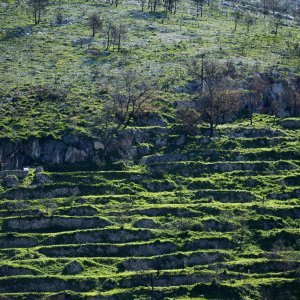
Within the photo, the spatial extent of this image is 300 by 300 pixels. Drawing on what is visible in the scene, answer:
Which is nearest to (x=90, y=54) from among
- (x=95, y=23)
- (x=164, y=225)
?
(x=95, y=23)

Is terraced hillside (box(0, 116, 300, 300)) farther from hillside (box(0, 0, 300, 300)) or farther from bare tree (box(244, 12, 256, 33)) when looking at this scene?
bare tree (box(244, 12, 256, 33))

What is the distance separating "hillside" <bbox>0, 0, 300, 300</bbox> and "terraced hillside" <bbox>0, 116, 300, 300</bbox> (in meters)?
0.14

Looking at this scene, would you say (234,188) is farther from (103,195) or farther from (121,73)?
(121,73)

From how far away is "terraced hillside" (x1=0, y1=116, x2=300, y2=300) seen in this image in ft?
233

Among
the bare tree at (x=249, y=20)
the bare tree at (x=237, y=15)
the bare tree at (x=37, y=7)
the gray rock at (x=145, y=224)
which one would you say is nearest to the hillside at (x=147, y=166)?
the gray rock at (x=145, y=224)

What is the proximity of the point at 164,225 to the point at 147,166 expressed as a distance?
12803mm

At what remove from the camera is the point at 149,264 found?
7369 cm

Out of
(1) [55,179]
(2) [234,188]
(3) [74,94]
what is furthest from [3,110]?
(2) [234,188]

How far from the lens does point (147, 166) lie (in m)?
90.4

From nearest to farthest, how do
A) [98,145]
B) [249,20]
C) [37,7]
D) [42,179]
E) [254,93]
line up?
1. [42,179]
2. [98,145]
3. [254,93]
4. [37,7]
5. [249,20]

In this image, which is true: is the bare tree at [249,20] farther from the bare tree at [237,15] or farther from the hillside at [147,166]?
the hillside at [147,166]

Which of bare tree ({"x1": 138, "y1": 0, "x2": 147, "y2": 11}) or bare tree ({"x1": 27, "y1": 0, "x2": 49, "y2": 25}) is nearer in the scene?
bare tree ({"x1": 27, "y1": 0, "x2": 49, "y2": 25})

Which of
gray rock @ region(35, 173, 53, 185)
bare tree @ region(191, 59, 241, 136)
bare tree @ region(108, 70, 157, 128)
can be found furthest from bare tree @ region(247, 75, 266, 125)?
gray rock @ region(35, 173, 53, 185)

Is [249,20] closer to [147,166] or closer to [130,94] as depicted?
[130,94]
